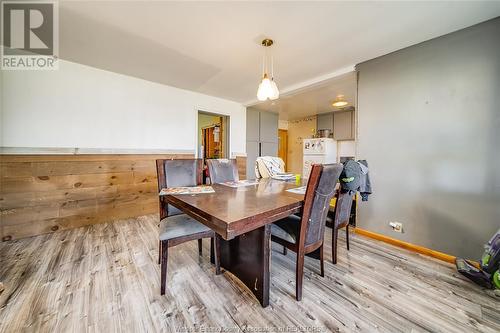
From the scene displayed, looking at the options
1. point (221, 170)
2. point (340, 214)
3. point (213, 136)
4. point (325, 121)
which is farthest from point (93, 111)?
point (325, 121)

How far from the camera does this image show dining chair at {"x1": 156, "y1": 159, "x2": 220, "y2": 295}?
1.39m

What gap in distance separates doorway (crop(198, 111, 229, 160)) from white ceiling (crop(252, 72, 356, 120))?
100 centimetres

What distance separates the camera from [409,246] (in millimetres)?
2139

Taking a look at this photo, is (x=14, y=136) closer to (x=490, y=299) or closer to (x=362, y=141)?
(x=362, y=141)

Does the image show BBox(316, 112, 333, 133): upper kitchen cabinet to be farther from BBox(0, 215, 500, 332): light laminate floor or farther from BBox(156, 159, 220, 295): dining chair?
BBox(156, 159, 220, 295): dining chair

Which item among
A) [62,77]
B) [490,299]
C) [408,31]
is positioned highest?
[408,31]

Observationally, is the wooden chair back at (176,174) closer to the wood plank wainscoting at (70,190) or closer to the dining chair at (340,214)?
the dining chair at (340,214)

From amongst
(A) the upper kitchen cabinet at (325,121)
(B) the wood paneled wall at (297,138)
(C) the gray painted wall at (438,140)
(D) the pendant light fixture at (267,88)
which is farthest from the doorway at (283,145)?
(D) the pendant light fixture at (267,88)

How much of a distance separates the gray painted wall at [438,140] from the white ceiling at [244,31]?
214mm

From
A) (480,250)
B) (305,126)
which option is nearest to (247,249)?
(480,250)

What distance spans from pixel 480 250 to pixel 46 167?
5020 millimetres

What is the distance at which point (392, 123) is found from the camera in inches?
90.6

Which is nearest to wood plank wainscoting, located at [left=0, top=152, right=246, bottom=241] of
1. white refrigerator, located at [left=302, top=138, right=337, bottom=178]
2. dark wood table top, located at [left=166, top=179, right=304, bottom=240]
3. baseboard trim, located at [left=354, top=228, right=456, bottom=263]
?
dark wood table top, located at [left=166, top=179, right=304, bottom=240]

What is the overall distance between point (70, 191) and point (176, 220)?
7.06ft
